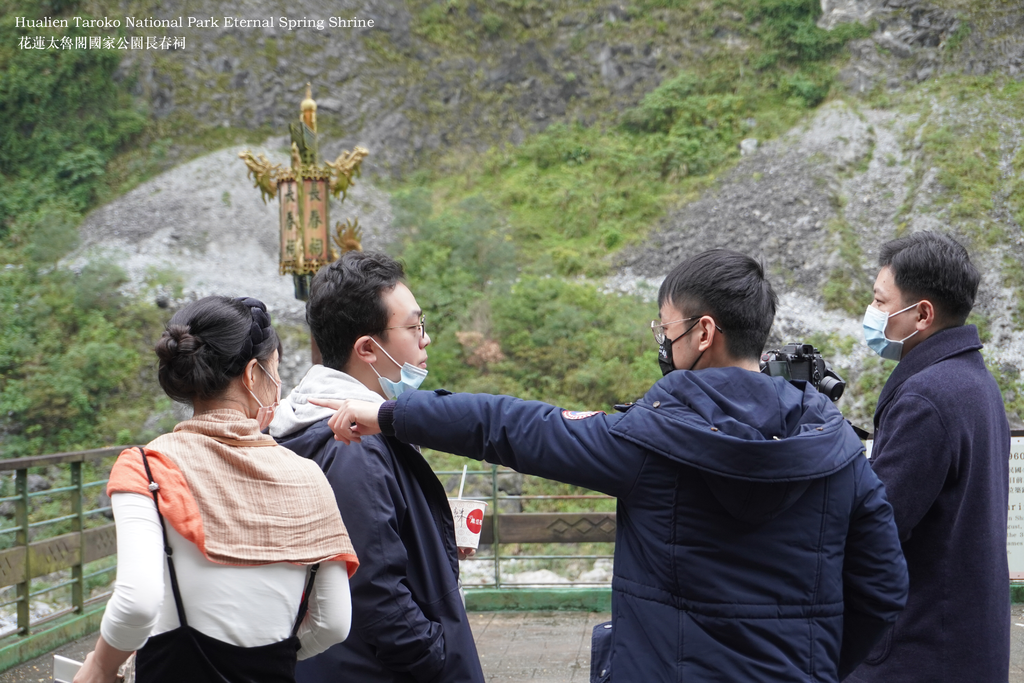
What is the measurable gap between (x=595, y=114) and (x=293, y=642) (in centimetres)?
2235

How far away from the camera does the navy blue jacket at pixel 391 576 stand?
1.40m

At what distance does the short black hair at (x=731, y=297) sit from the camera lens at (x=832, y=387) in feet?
3.00

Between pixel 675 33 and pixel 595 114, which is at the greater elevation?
pixel 675 33

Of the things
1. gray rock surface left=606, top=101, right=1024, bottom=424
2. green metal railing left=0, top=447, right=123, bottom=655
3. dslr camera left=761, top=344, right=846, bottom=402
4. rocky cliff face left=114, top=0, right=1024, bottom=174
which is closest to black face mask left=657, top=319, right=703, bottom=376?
dslr camera left=761, top=344, right=846, bottom=402

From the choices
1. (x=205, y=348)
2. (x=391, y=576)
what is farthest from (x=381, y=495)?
(x=205, y=348)

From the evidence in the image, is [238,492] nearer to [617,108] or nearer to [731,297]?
[731,297]

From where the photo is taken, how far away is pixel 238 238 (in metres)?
19.0

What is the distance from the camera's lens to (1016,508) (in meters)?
4.04

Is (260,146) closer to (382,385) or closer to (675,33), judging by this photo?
(675,33)

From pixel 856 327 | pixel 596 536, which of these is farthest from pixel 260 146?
pixel 596 536

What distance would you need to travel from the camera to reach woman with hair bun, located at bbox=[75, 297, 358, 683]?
1163mm

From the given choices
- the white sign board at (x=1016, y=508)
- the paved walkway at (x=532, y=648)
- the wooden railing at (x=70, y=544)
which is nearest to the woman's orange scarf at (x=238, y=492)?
the wooden railing at (x=70, y=544)

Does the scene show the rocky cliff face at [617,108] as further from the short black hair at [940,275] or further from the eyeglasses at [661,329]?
the eyeglasses at [661,329]

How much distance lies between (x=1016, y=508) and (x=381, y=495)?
3861 mm
